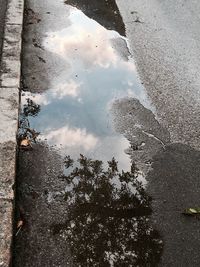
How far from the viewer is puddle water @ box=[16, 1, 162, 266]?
9.95 ft

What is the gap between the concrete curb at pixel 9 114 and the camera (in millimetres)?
2863

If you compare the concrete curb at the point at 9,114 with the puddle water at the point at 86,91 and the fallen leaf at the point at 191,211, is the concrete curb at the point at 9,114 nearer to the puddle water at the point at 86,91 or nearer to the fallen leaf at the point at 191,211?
the puddle water at the point at 86,91

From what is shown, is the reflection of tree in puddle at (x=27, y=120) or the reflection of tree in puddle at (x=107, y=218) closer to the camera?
the reflection of tree in puddle at (x=107, y=218)

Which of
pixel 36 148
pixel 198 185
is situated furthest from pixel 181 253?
pixel 36 148

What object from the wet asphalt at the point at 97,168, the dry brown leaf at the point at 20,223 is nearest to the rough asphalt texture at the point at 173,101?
the wet asphalt at the point at 97,168

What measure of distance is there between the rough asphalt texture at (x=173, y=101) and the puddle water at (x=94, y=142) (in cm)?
15

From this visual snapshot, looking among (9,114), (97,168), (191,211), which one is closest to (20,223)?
(97,168)

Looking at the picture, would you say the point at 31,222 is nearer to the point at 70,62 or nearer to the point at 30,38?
the point at 70,62

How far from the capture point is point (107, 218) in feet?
10.6

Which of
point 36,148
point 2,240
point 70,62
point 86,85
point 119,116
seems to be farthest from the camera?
point 70,62

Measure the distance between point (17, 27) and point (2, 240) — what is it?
11.8 feet

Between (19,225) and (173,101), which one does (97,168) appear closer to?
(19,225)

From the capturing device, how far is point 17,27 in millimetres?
5523

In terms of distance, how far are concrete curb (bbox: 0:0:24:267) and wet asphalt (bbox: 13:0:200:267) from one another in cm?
17
